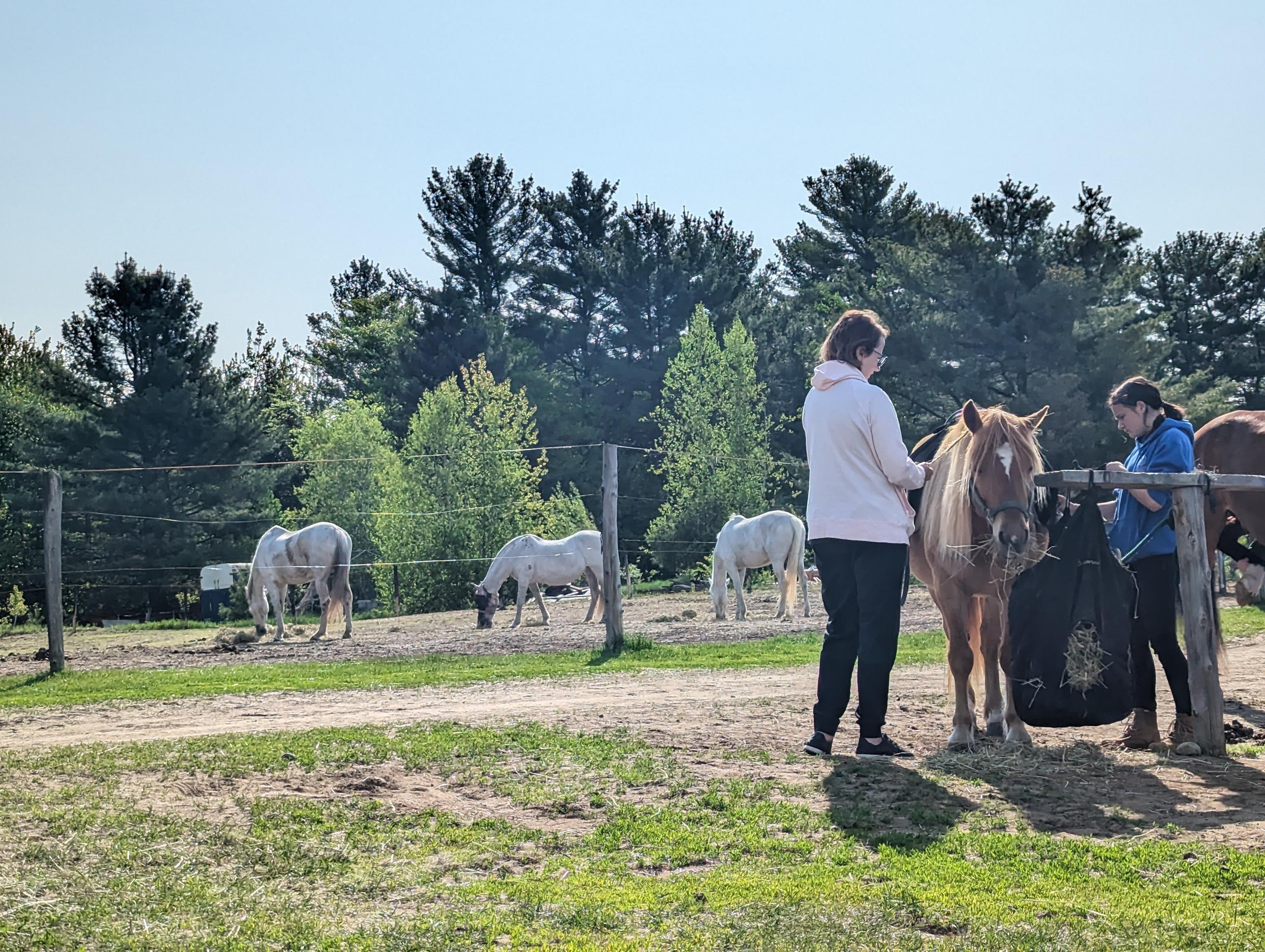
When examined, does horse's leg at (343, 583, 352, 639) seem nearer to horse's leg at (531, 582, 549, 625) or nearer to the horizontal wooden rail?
horse's leg at (531, 582, 549, 625)

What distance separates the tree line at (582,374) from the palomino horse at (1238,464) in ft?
52.9

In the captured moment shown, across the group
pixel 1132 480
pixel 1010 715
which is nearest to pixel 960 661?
pixel 1010 715

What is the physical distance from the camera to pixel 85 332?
38719mm

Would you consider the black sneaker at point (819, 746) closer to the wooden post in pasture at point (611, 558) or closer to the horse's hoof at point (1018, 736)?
the horse's hoof at point (1018, 736)

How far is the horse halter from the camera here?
6.04 m

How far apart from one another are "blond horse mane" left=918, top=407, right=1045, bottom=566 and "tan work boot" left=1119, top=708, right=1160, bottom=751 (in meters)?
1.29

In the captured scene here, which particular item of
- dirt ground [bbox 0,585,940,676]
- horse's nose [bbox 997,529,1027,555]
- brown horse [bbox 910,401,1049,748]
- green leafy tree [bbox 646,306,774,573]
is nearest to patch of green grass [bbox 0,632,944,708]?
dirt ground [bbox 0,585,940,676]

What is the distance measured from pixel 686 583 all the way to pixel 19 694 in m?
23.4

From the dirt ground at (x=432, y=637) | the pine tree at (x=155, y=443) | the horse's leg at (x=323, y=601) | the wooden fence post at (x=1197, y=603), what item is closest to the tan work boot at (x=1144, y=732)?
the wooden fence post at (x=1197, y=603)

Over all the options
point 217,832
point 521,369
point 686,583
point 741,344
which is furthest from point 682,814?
point 521,369

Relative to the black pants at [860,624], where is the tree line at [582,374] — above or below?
above

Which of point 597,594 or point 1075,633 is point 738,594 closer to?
point 597,594

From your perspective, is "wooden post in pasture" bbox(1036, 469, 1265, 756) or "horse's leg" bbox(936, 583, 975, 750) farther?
"horse's leg" bbox(936, 583, 975, 750)

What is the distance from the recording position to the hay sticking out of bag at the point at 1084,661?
5.84 meters
